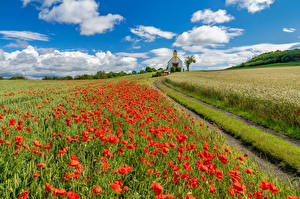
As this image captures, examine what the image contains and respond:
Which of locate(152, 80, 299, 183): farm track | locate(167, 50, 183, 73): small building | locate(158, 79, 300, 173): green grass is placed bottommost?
locate(152, 80, 299, 183): farm track

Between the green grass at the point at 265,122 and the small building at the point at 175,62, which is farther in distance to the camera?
the small building at the point at 175,62

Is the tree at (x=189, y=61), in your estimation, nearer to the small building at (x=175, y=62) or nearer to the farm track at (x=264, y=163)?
the small building at (x=175, y=62)

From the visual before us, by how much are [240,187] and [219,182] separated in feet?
4.38

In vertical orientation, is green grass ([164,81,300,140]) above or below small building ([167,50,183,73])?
below

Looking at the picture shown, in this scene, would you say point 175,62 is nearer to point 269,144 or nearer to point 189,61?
point 189,61

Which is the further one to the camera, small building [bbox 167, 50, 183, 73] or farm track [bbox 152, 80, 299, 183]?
small building [bbox 167, 50, 183, 73]

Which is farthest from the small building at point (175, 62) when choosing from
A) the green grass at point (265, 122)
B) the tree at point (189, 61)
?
the green grass at point (265, 122)

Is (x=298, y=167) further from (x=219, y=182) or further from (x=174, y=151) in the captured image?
(x=174, y=151)

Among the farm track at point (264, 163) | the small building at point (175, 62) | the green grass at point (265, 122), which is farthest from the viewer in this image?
the small building at point (175, 62)

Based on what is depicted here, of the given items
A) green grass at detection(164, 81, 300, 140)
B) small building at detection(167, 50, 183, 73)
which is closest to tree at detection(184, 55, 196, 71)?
small building at detection(167, 50, 183, 73)

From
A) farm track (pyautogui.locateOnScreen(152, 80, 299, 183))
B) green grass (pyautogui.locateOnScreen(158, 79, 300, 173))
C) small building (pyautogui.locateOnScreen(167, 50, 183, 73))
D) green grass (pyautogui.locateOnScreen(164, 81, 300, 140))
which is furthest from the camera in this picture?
small building (pyautogui.locateOnScreen(167, 50, 183, 73))

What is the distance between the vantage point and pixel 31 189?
1.91 m

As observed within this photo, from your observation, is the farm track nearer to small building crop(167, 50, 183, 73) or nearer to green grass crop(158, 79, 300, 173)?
green grass crop(158, 79, 300, 173)

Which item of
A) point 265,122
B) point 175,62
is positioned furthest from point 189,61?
point 265,122
